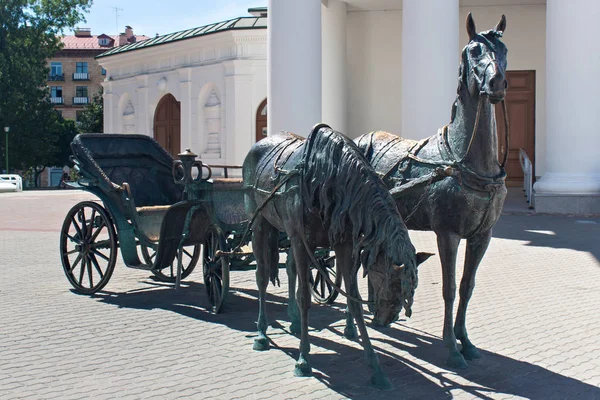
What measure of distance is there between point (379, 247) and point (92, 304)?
4.53 metres

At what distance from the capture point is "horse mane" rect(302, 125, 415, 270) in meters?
4.45

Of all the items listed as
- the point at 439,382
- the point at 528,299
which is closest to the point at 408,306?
the point at 439,382

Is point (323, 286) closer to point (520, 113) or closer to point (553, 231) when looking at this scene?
point (553, 231)

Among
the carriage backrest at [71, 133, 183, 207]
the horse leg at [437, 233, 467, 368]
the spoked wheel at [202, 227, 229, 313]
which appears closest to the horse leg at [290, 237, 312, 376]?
the horse leg at [437, 233, 467, 368]

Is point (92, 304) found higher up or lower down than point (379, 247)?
lower down

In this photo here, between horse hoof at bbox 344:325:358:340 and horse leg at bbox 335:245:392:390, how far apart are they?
1.27m

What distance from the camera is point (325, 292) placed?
27.8 feet

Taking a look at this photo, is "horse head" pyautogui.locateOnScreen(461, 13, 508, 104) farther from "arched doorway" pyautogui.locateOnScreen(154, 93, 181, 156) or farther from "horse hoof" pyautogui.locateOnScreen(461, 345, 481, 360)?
"arched doorway" pyautogui.locateOnScreen(154, 93, 181, 156)

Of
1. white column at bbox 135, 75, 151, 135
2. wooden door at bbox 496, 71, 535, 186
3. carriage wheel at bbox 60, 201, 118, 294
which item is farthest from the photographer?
white column at bbox 135, 75, 151, 135

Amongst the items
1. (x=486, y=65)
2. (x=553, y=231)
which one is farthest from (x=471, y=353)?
(x=553, y=231)

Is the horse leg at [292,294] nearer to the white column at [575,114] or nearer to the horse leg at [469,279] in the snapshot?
the horse leg at [469,279]

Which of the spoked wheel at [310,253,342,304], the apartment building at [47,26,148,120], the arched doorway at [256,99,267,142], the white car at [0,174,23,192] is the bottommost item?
the spoked wheel at [310,253,342,304]

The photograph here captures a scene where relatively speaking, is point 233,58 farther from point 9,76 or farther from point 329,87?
point 9,76

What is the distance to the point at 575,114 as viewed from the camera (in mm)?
16141
